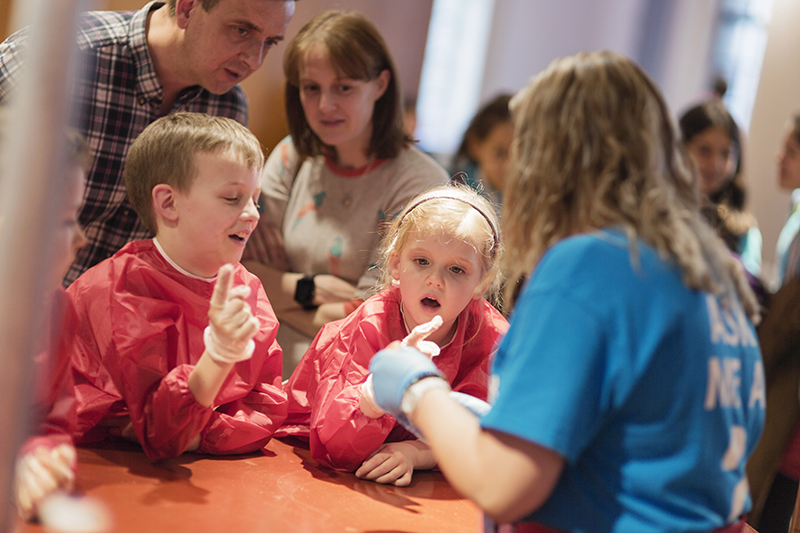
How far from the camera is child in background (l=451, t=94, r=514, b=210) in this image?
3.71 meters

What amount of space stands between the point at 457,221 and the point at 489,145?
7.93 ft

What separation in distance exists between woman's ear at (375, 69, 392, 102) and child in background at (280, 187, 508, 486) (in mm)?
552

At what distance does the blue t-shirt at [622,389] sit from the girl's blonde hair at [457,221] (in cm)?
54

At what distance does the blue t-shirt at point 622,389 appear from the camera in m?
0.82

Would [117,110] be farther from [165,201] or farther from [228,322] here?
[228,322]

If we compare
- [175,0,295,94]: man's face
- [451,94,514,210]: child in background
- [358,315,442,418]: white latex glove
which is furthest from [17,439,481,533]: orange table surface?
[451,94,514,210]: child in background

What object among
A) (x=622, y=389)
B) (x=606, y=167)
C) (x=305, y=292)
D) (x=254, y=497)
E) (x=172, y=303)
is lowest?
(x=254, y=497)

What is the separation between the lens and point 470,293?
143cm

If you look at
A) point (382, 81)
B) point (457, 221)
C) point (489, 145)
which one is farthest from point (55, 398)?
point (489, 145)

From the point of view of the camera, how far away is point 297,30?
173 cm

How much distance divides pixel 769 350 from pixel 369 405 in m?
Answer: 1.46

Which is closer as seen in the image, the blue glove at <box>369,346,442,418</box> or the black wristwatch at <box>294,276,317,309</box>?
the blue glove at <box>369,346,442,418</box>

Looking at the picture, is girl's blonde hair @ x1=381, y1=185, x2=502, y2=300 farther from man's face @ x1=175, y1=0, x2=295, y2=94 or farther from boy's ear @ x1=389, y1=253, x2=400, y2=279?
man's face @ x1=175, y1=0, x2=295, y2=94

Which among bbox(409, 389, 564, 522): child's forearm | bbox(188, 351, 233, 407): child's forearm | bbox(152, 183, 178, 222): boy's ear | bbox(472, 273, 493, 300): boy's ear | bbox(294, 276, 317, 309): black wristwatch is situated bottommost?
bbox(294, 276, 317, 309): black wristwatch
